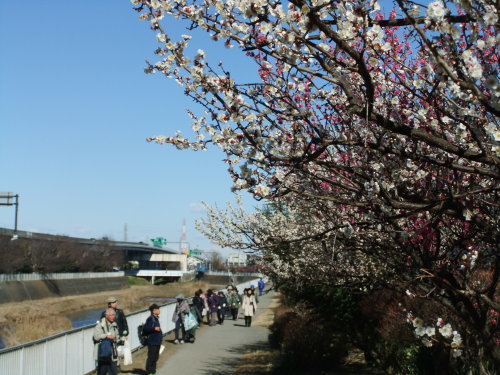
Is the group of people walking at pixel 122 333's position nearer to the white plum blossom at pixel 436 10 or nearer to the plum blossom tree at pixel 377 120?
the plum blossom tree at pixel 377 120

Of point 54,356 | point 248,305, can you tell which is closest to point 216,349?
point 248,305

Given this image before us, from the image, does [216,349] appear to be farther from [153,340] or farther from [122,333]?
[122,333]

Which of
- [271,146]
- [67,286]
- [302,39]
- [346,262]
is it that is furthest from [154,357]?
[67,286]

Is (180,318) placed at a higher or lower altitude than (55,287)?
lower

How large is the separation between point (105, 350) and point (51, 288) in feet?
185

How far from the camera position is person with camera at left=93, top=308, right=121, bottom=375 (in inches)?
457

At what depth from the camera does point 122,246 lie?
11544 centimetres

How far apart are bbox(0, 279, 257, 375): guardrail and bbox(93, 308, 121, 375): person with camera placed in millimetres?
754

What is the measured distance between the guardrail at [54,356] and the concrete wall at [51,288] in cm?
4120

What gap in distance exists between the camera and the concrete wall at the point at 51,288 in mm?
53625

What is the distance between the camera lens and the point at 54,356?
11633 mm

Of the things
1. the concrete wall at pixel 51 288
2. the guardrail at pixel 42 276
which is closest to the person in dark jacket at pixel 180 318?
the concrete wall at pixel 51 288

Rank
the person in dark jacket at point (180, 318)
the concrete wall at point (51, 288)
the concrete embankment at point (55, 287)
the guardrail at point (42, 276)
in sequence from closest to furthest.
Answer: the person in dark jacket at point (180, 318)
the concrete wall at point (51, 288)
the concrete embankment at point (55, 287)
the guardrail at point (42, 276)

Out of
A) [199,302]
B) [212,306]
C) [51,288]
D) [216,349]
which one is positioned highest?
[51,288]
